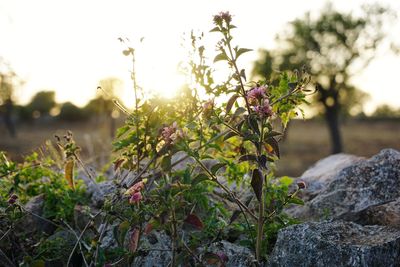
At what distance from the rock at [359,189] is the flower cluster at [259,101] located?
140 cm

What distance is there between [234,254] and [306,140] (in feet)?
121

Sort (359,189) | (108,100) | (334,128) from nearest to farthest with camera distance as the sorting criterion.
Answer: (359,189)
(108,100)
(334,128)

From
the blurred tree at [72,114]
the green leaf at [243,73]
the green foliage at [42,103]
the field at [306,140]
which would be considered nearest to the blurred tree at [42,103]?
the green foliage at [42,103]

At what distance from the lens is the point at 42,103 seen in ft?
199

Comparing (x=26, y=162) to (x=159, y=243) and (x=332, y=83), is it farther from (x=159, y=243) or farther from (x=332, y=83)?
(x=332, y=83)

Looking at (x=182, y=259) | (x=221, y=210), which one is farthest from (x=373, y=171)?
(x=182, y=259)

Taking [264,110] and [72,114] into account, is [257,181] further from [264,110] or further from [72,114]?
[72,114]

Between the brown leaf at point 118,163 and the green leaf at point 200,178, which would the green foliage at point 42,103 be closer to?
the brown leaf at point 118,163

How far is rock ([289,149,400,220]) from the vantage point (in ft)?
12.9

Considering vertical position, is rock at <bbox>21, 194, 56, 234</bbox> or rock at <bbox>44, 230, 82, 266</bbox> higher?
rock at <bbox>21, 194, 56, 234</bbox>

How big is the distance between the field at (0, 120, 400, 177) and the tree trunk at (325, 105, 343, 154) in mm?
604

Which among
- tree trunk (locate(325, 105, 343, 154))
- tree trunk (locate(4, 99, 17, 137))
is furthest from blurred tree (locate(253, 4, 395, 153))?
tree trunk (locate(4, 99, 17, 137))

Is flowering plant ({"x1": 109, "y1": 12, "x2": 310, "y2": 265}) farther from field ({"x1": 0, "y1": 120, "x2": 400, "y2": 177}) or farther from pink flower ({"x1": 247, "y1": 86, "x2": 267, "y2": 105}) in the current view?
field ({"x1": 0, "y1": 120, "x2": 400, "y2": 177})

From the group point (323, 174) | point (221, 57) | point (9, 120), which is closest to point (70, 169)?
point (221, 57)
